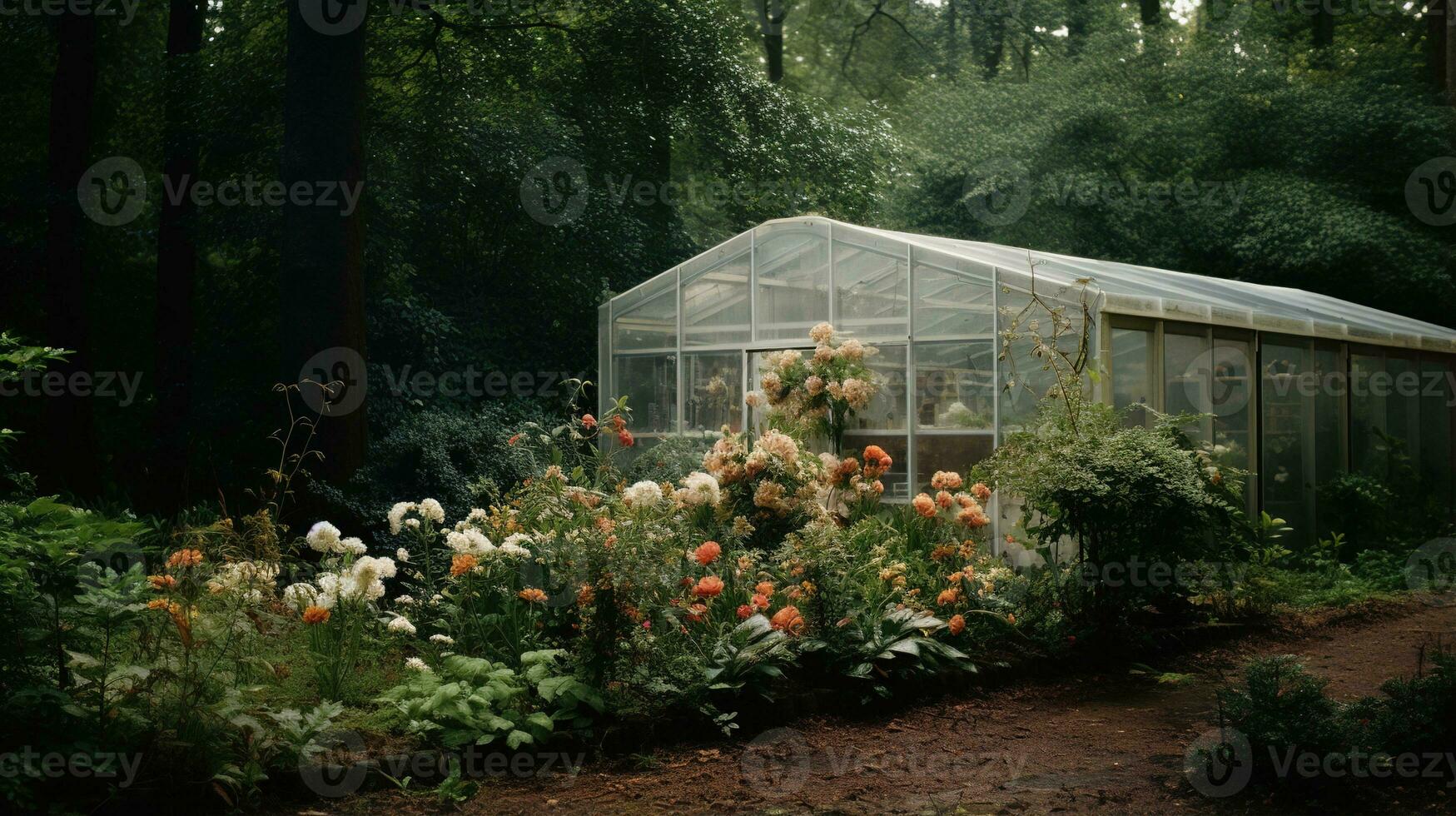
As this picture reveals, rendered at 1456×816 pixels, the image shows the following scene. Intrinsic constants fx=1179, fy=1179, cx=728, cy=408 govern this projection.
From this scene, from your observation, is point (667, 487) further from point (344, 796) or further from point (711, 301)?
point (711, 301)

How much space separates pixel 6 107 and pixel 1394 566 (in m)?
17.3

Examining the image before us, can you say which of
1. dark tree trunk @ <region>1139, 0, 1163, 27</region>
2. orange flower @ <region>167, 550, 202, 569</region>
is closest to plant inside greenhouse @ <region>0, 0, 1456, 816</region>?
orange flower @ <region>167, 550, 202, 569</region>

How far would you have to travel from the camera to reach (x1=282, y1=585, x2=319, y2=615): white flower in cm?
513

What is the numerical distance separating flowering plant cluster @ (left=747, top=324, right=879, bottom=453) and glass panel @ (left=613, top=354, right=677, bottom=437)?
1.90m

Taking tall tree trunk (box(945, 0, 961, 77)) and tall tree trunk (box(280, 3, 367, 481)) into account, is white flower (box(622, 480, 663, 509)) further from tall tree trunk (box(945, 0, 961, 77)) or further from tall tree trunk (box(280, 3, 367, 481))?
tall tree trunk (box(945, 0, 961, 77))

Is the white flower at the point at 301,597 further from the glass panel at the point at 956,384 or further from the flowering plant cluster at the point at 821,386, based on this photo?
the glass panel at the point at 956,384

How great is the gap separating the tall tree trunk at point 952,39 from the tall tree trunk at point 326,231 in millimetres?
18282

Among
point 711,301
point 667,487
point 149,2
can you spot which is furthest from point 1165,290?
point 149,2

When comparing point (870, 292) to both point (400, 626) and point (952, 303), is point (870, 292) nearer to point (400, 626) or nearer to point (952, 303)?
point (952, 303)

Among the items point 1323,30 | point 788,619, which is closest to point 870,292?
point 788,619

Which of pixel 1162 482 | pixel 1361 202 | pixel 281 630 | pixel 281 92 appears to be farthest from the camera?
pixel 1361 202

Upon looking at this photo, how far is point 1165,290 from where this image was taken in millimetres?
10320

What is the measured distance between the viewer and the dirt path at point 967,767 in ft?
14.2

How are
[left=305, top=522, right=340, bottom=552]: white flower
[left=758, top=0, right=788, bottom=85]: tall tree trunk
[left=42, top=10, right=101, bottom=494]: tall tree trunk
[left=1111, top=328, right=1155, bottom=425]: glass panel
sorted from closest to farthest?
[left=305, top=522, right=340, bottom=552]: white flower, [left=1111, top=328, right=1155, bottom=425]: glass panel, [left=42, top=10, right=101, bottom=494]: tall tree trunk, [left=758, top=0, right=788, bottom=85]: tall tree trunk
